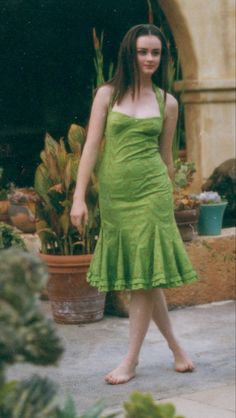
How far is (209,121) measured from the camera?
7.69 meters

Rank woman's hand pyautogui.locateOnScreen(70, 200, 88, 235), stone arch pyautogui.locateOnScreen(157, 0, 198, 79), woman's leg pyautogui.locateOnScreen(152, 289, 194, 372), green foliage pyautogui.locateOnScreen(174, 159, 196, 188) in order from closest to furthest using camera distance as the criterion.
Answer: woman's hand pyautogui.locateOnScreen(70, 200, 88, 235) → woman's leg pyautogui.locateOnScreen(152, 289, 194, 372) → green foliage pyautogui.locateOnScreen(174, 159, 196, 188) → stone arch pyautogui.locateOnScreen(157, 0, 198, 79)

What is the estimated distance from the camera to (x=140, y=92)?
4.61 m

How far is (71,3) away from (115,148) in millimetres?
5282

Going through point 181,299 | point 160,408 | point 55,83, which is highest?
point 160,408

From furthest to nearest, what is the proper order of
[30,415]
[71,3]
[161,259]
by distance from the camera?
1. [71,3]
2. [161,259]
3. [30,415]

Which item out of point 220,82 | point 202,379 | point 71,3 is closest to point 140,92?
point 202,379

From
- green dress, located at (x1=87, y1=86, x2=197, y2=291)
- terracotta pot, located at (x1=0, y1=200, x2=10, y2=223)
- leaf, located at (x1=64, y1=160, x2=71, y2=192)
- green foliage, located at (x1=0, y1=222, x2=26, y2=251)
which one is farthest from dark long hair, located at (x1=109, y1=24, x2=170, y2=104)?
terracotta pot, located at (x1=0, y1=200, x2=10, y2=223)

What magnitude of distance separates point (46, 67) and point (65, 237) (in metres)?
4.85

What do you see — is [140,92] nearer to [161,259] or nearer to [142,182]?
[142,182]

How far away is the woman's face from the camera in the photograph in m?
4.56

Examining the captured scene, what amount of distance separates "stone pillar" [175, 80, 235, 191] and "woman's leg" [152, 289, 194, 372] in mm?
2935

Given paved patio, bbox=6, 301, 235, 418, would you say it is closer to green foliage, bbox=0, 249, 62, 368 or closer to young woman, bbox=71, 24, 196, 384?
young woman, bbox=71, 24, 196, 384

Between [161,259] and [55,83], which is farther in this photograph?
[55,83]

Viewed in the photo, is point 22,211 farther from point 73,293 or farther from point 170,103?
point 170,103
